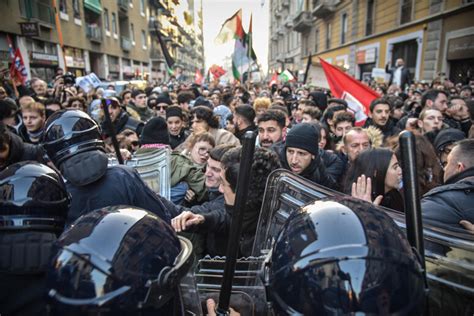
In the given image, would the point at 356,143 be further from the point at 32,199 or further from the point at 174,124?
the point at 32,199

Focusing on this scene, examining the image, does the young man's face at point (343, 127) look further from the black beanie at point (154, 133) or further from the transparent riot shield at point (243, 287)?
the transparent riot shield at point (243, 287)

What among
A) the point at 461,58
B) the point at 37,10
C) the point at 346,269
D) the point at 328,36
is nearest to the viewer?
the point at 346,269

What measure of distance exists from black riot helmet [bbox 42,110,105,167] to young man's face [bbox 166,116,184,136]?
9.66 feet

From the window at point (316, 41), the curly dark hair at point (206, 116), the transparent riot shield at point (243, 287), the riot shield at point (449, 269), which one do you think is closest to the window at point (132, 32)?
the window at point (316, 41)

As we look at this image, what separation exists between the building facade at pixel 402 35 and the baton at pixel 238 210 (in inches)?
340

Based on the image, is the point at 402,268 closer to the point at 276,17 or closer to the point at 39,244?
the point at 39,244

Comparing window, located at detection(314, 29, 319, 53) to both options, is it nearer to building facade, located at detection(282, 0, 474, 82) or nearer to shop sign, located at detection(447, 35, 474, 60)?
building facade, located at detection(282, 0, 474, 82)

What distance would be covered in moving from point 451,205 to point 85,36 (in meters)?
24.0

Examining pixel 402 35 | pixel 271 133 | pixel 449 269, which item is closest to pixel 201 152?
pixel 271 133

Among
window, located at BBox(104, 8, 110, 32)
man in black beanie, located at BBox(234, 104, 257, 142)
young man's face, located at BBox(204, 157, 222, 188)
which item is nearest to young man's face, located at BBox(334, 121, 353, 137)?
man in black beanie, located at BBox(234, 104, 257, 142)

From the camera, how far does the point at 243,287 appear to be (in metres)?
1.36

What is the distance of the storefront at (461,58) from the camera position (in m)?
11.0

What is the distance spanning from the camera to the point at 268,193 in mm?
1610

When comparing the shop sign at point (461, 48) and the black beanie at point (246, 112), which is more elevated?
the shop sign at point (461, 48)
